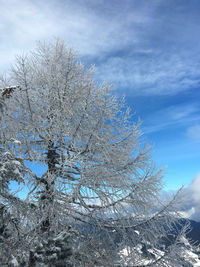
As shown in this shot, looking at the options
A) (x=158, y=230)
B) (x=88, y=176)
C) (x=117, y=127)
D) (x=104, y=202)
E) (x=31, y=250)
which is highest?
(x=117, y=127)

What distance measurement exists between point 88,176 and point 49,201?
51.5 inches

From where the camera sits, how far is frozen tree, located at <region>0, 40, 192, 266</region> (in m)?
5.99

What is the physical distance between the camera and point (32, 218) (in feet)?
18.4

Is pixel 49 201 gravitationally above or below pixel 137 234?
above

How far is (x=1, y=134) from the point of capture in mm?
6387

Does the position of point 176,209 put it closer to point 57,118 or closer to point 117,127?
point 117,127

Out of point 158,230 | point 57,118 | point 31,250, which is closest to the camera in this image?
point 31,250

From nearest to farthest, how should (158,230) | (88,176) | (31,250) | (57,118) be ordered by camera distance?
(31,250) → (88,176) → (57,118) → (158,230)

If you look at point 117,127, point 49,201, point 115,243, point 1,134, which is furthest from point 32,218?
point 117,127

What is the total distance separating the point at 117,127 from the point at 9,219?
3906 millimetres

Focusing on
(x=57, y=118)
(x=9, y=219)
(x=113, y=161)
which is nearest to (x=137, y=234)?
(x=113, y=161)

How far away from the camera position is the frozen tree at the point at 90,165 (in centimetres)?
599

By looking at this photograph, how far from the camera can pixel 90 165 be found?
600cm

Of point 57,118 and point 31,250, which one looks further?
point 57,118
